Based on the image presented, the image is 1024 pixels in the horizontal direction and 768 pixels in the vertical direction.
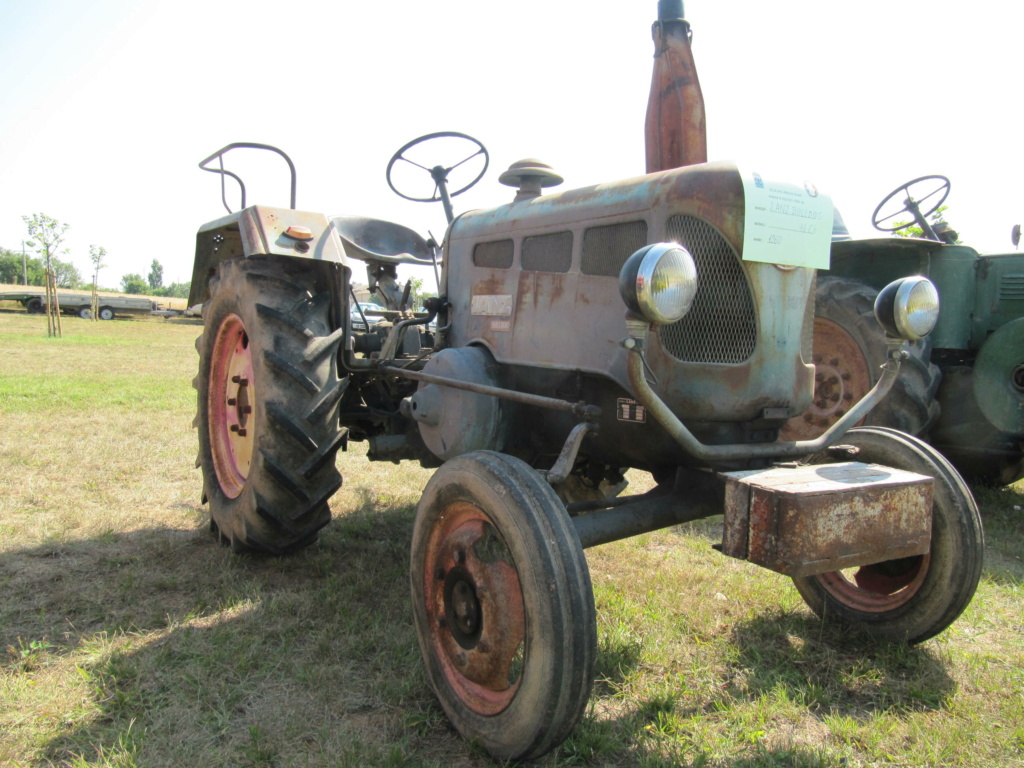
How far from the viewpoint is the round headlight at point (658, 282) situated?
1.81 meters

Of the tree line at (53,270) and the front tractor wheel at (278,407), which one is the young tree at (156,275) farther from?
the front tractor wheel at (278,407)

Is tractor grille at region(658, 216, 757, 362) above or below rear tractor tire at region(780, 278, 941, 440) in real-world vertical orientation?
above

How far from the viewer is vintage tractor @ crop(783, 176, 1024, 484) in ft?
14.4

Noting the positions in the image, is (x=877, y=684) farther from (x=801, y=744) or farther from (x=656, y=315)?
(x=656, y=315)

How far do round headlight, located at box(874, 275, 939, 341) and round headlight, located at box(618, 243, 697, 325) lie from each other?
3.01 ft

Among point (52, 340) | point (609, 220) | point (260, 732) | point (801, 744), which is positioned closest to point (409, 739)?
point (260, 732)

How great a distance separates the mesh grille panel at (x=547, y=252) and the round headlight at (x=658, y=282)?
0.79 metres

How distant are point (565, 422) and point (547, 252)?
2.10 feet

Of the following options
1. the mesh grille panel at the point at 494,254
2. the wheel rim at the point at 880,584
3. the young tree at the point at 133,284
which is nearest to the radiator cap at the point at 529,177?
the mesh grille panel at the point at 494,254

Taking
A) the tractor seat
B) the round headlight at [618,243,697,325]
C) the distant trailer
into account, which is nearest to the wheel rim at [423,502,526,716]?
the round headlight at [618,243,697,325]

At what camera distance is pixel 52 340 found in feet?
58.2

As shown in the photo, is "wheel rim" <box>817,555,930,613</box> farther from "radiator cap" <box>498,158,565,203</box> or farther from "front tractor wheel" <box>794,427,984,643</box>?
"radiator cap" <box>498,158,565,203</box>

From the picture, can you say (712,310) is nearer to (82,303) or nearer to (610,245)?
(610,245)

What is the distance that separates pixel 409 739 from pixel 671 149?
9.10ft
